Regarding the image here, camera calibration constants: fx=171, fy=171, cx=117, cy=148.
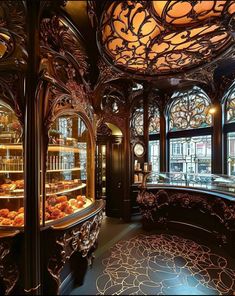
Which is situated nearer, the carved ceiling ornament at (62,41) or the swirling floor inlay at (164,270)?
the carved ceiling ornament at (62,41)

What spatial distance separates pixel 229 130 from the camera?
161 inches

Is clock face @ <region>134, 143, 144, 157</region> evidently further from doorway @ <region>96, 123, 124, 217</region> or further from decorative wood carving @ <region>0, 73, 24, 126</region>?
decorative wood carving @ <region>0, 73, 24, 126</region>

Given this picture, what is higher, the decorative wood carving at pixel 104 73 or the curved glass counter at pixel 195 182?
the decorative wood carving at pixel 104 73

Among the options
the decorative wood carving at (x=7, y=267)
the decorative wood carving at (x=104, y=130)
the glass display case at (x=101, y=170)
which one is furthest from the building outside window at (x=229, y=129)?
the decorative wood carving at (x=7, y=267)

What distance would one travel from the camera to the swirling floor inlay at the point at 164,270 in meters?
2.16

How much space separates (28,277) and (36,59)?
2191mm

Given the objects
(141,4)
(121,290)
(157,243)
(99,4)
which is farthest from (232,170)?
(99,4)

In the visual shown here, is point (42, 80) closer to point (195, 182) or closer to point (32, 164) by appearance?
point (32, 164)

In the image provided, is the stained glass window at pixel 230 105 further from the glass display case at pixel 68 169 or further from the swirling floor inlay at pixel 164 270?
the glass display case at pixel 68 169

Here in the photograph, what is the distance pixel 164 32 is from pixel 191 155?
3421 mm

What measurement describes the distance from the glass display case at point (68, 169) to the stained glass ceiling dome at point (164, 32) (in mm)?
1269

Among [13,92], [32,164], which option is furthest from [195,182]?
[13,92]

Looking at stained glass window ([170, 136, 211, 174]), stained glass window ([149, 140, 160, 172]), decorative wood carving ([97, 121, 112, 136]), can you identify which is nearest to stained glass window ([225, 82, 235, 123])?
stained glass window ([170, 136, 211, 174])

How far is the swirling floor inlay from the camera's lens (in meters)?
2.16
